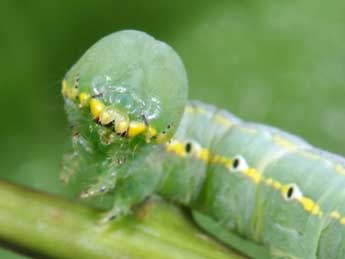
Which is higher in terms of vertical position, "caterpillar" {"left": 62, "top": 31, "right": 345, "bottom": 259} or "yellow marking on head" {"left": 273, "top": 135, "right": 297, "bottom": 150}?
"yellow marking on head" {"left": 273, "top": 135, "right": 297, "bottom": 150}

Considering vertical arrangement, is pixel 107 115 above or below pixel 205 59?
below

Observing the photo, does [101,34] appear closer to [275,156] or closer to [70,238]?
[275,156]

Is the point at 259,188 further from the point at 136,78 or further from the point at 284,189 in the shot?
the point at 136,78

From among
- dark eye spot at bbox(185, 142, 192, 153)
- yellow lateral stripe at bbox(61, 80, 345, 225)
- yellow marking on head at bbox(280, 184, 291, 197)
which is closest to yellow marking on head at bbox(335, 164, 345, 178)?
yellow lateral stripe at bbox(61, 80, 345, 225)

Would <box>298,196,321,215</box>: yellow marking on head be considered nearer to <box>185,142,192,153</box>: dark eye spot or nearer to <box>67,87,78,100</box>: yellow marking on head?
<box>185,142,192,153</box>: dark eye spot

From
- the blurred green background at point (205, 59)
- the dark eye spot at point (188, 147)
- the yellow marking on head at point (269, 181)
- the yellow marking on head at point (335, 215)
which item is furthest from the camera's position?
the blurred green background at point (205, 59)

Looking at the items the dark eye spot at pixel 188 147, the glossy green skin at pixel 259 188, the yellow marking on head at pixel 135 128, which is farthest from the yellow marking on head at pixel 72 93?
the dark eye spot at pixel 188 147

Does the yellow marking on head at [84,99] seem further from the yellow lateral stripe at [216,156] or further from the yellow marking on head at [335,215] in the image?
the yellow marking on head at [335,215]

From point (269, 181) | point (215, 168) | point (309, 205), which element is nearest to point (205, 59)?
point (215, 168)
